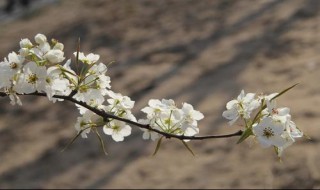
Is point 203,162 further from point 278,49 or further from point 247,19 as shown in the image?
point 247,19

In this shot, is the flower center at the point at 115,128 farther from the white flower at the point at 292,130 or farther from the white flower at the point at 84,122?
the white flower at the point at 292,130

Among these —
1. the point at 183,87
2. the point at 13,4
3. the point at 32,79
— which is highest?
the point at 13,4

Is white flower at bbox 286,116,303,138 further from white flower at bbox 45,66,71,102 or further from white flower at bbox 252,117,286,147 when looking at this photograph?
white flower at bbox 45,66,71,102

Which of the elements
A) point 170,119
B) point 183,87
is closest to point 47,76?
point 170,119

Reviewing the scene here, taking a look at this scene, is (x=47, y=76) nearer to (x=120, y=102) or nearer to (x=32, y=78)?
(x=32, y=78)

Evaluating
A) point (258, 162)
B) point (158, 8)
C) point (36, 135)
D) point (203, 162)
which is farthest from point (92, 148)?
point (158, 8)

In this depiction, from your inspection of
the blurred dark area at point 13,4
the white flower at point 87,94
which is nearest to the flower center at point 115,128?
the white flower at point 87,94
